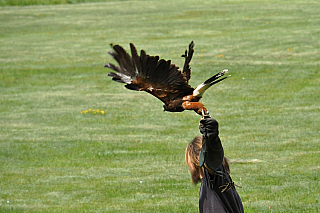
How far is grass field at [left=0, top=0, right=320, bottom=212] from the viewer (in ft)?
31.9

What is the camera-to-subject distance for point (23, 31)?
101ft

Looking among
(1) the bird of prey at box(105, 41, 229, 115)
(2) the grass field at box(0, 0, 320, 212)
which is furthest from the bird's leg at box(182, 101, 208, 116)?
(2) the grass field at box(0, 0, 320, 212)

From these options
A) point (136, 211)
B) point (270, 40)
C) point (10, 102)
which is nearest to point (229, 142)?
point (136, 211)

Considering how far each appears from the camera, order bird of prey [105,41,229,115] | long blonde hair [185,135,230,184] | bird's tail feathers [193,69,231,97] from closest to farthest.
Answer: bird's tail feathers [193,69,231,97] → bird of prey [105,41,229,115] → long blonde hair [185,135,230,184]

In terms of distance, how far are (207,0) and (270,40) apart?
1464 cm

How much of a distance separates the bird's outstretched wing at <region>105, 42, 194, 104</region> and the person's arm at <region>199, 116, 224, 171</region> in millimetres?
348

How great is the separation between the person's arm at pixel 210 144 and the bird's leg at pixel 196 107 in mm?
73

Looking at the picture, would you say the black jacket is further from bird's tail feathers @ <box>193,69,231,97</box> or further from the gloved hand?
bird's tail feathers @ <box>193,69,231,97</box>

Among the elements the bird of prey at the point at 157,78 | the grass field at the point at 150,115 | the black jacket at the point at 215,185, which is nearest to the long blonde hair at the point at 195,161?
the black jacket at the point at 215,185

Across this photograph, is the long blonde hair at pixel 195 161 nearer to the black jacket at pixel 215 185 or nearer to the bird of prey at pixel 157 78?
the black jacket at pixel 215 185

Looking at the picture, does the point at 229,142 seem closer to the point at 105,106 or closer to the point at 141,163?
the point at 141,163

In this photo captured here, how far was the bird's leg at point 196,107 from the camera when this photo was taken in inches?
161

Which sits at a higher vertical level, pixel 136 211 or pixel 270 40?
pixel 270 40

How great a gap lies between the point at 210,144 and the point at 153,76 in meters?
0.70
